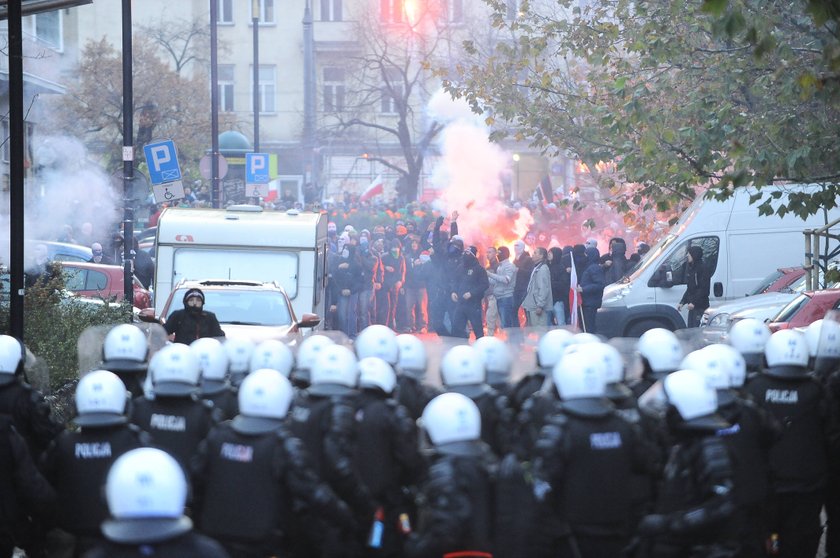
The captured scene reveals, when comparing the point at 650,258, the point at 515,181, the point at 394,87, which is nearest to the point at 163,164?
the point at 650,258

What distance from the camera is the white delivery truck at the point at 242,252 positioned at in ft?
52.9

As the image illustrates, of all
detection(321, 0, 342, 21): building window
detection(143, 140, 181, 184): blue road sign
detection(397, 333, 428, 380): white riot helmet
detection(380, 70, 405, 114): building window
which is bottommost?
detection(397, 333, 428, 380): white riot helmet

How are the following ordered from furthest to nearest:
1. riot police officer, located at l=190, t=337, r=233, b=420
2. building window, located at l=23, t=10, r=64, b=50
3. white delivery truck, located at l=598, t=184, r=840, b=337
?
1. building window, located at l=23, t=10, r=64, b=50
2. white delivery truck, located at l=598, t=184, r=840, b=337
3. riot police officer, located at l=190, t=337, r=233, b=420

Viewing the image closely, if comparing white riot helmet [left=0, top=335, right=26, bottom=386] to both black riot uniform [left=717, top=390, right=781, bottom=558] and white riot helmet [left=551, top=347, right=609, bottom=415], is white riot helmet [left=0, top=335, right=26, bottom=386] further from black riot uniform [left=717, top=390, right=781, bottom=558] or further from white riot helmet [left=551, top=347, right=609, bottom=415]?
black riot uniform [left=717, top=390, right=781, bottom=558]

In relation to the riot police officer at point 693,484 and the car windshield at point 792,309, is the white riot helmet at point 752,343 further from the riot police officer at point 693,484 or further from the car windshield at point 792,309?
the car windshield at point 792,309

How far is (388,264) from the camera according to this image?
22.5m

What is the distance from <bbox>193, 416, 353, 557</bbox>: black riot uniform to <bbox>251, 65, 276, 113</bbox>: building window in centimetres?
4815

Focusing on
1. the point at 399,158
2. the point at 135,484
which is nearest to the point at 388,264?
the point at 135,484

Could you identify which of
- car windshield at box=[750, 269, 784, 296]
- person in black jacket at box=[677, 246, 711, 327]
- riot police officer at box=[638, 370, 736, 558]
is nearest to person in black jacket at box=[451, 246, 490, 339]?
person in black jacket at box=[677, 246, 711, 327]

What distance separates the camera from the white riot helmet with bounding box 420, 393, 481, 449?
5.21m

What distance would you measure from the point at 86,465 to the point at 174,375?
2.87 feet

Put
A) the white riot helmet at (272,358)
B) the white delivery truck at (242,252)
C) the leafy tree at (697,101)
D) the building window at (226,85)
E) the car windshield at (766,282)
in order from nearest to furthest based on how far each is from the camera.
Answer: the white riot helmet at (272,358)
the leafy tree at (697,101)
the white delivery truck at (242,252)
the car windshield at (766,282)
the building window at (226,85)

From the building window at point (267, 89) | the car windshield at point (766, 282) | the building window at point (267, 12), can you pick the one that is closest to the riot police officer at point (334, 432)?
the car windshield at point (766, 282)

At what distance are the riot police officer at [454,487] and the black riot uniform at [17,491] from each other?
178cm
